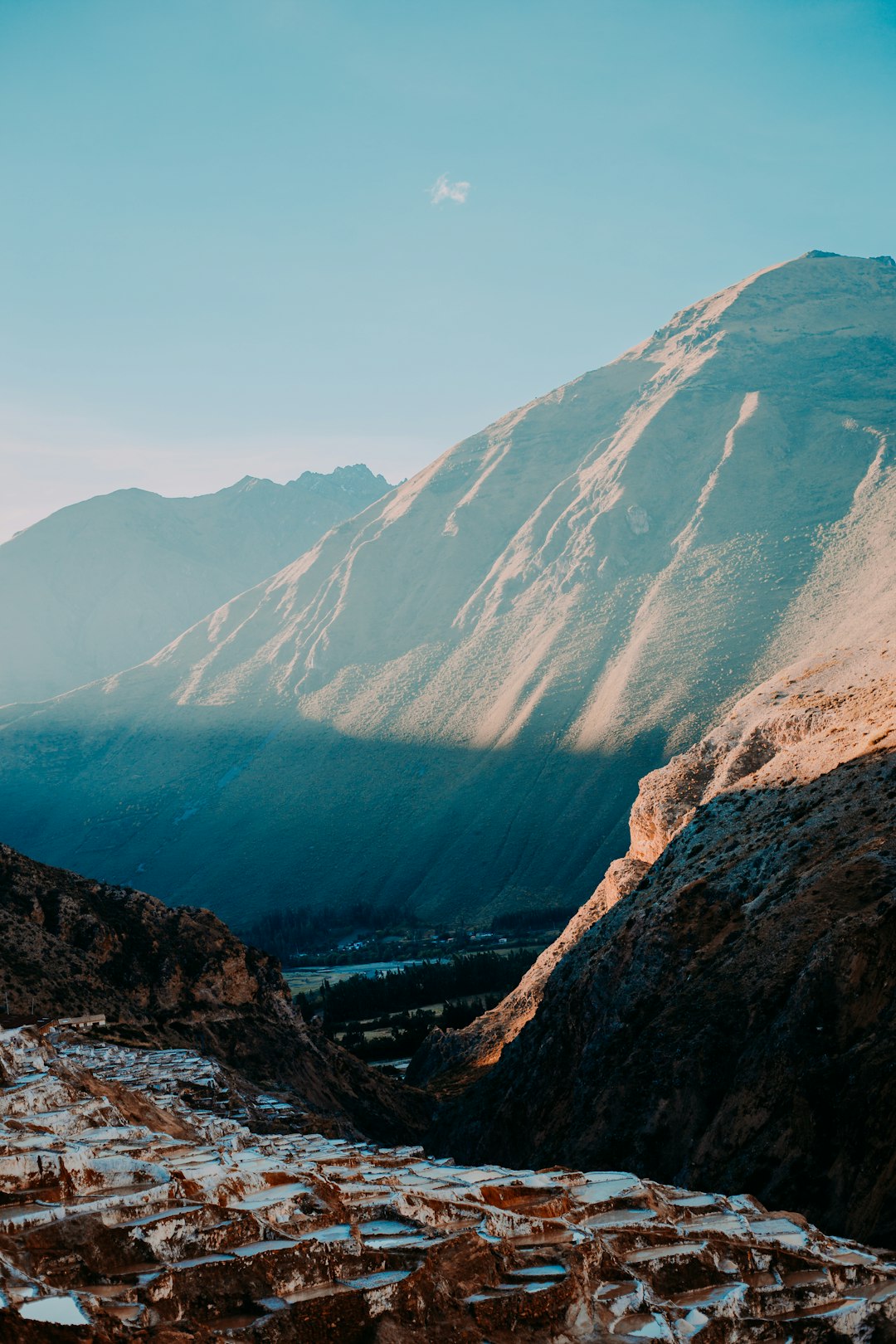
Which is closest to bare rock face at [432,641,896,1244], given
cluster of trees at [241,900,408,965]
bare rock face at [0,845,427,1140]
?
bare rock face at [0,845,427,1140]

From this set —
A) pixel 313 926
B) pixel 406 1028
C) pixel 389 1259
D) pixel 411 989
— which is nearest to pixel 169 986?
pixel 406 1028

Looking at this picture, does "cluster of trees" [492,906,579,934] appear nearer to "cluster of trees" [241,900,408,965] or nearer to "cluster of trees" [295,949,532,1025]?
"cluster of trees" [241,900,408,965]

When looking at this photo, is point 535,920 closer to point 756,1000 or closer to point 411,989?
point 411,989

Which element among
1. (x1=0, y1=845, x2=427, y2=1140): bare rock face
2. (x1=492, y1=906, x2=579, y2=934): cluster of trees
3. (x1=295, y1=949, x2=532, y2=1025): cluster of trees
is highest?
(x1=0, y1=845, x2=427, y2=1140): bare rock face

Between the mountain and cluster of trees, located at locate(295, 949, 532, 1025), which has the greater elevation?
the mountain

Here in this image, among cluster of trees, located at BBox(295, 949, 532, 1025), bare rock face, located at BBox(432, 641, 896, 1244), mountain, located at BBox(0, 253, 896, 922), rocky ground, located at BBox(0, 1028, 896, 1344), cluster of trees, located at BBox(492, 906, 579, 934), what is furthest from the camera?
mountain, located at BBox(0, 253, 896, 922)

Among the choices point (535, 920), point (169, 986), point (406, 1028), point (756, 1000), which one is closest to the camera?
point (756, 1000)
